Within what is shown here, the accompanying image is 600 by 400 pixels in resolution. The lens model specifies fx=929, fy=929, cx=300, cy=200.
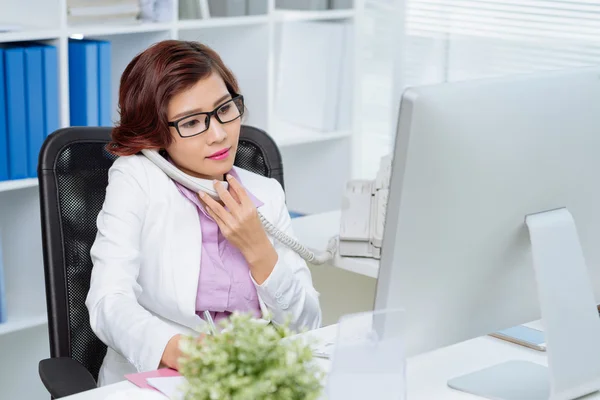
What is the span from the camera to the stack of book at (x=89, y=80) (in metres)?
2.61

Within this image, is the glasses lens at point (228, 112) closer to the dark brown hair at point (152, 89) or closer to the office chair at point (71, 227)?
the dark brown hair at point (152, 89)

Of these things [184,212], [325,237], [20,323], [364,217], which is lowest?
[20,323]

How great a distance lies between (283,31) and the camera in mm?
3424

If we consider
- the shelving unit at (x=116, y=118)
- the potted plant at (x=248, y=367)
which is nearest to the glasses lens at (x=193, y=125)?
the shelving unit at (x=116, y=118)

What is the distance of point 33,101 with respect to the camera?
252cm

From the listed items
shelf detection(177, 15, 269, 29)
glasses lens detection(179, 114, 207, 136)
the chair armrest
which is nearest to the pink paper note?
the chair armrest

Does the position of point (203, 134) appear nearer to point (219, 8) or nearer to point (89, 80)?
point (89, 80)

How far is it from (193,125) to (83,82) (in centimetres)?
94

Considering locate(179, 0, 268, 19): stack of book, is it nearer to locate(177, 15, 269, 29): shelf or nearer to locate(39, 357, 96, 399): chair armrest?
locate(177, 15, 269, 29): shelf

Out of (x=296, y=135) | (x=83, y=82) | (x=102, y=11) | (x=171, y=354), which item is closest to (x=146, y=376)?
(x=171, y=354)

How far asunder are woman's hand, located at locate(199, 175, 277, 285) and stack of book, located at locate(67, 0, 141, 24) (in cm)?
104

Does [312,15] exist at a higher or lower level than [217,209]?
higher

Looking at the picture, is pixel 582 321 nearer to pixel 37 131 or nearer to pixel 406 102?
pixel 406 102

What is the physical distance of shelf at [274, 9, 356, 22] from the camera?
3.21m
